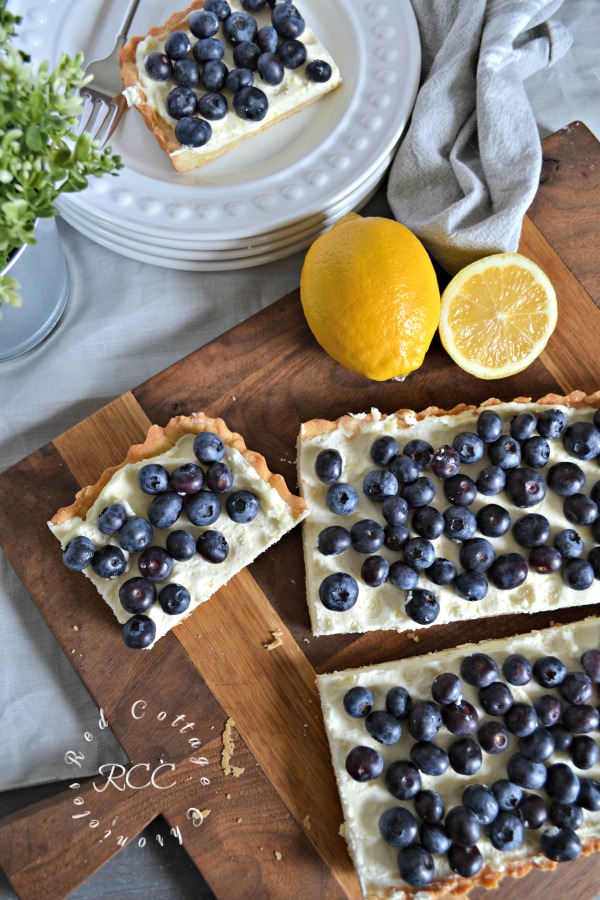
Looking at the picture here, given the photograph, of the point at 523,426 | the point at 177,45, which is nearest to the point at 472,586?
the point at 523,426

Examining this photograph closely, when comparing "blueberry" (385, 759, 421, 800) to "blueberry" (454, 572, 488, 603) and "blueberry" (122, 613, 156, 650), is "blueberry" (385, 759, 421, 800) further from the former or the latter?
"blueberry" (122, 613, 156, 650)

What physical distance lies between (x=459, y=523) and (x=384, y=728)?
66 centimetres

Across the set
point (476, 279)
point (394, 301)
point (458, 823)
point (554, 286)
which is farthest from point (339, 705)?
point (554, 286)

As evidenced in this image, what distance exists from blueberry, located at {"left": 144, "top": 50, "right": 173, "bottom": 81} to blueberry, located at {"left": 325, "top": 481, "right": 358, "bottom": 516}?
152cm

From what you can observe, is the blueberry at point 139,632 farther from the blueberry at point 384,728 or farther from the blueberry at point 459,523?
the blueberry at point 459,523

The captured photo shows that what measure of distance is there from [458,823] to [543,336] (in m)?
1.52

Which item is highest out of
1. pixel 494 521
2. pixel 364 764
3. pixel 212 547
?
pixel 212 547

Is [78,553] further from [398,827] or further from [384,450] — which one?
[398,827]

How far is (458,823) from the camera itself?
2221 millimetres

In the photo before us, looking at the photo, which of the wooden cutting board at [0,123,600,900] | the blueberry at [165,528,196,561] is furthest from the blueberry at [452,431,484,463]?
the blueberry at [165,528,196,561]

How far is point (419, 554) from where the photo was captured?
2383 mm

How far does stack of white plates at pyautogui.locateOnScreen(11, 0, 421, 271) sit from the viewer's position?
2611mm

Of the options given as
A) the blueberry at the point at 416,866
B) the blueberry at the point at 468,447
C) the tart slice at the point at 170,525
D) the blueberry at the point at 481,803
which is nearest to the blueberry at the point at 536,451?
the blueberry at the point at 468,447

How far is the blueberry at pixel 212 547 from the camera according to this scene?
7.74 feet
